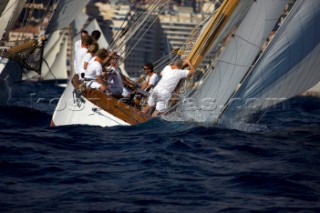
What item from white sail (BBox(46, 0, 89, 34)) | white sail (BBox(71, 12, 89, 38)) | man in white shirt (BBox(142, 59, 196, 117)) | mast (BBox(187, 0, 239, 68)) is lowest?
man in white shirt (BBox(142, 59, 196, 117))

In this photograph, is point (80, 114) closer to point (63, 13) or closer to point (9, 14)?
point (63, 13)

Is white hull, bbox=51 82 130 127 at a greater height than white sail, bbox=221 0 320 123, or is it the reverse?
white sail, bbox=221 0 320 123

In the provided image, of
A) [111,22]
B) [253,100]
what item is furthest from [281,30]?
[111,22]

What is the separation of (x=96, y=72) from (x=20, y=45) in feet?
17.5

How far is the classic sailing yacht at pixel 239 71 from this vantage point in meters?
15.6

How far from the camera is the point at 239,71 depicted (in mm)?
16594

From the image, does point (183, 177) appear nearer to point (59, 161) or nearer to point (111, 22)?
point (59, 161)

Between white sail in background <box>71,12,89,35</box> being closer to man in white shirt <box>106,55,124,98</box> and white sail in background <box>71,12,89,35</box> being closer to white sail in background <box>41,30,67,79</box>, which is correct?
white sail in background <box>41,30,67,79</box>

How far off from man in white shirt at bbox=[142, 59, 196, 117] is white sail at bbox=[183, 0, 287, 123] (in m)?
0.40

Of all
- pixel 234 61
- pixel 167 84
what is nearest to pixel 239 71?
pixel 234 61

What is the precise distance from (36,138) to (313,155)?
171 inches

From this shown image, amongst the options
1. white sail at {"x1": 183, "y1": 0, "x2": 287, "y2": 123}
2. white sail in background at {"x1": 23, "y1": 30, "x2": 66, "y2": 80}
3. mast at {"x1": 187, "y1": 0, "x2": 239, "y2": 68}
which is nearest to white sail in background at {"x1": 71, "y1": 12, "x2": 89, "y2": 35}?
white sail in background at {"x1": 23, "y1": 30, "x2": 66, "y2": 80}

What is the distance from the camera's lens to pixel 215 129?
637 inches

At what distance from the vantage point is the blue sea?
10.0 m
